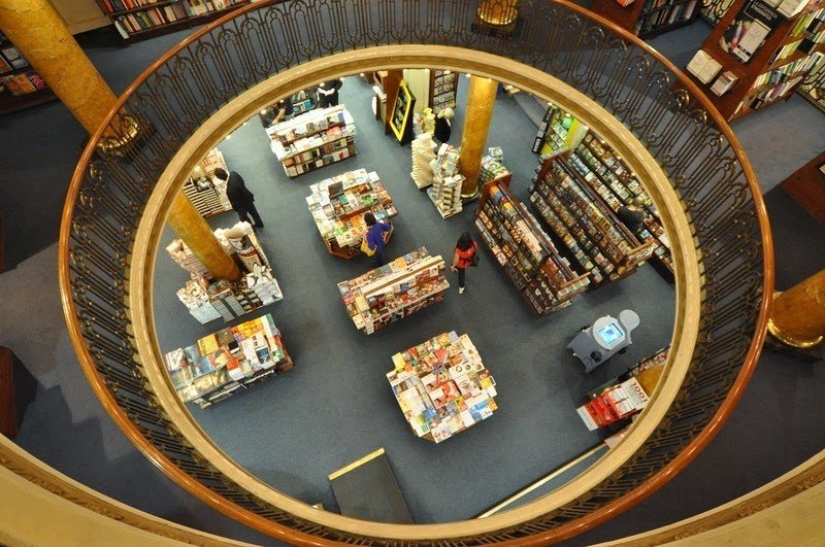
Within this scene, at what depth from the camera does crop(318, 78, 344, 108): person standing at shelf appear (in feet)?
32.0

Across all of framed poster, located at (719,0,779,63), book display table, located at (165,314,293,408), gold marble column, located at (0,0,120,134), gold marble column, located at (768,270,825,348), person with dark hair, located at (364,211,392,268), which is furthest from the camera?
person with dark hair, located at (364,211,392,268)

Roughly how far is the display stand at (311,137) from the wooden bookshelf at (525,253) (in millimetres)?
3496

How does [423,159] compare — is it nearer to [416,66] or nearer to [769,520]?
[416,66]

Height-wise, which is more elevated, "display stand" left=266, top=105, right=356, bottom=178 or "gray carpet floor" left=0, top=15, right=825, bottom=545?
"display stand" left=266, top=105, right=356, bottom=178

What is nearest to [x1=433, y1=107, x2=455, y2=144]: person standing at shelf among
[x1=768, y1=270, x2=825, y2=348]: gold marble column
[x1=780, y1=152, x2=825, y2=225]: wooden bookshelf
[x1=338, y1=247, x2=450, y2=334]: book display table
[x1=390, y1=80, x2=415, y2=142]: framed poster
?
[x1=390, y1=80, x2=415, y2=142]: framed poster

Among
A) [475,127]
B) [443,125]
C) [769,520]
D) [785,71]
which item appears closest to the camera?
[769,520]

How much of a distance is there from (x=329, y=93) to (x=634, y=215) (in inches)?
270

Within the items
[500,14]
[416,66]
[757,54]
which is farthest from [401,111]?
[757,54]

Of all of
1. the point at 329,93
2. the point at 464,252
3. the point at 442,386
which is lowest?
the point at 442,386

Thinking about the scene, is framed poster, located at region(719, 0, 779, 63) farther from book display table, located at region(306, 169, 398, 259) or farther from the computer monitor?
book display table, located at region(306, 169, 398, 259)

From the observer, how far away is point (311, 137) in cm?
943

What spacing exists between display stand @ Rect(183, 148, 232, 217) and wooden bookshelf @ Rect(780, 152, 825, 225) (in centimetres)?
1119

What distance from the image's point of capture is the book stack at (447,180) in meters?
8.70

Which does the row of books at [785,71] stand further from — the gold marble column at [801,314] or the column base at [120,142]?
the column base at [120,142]
